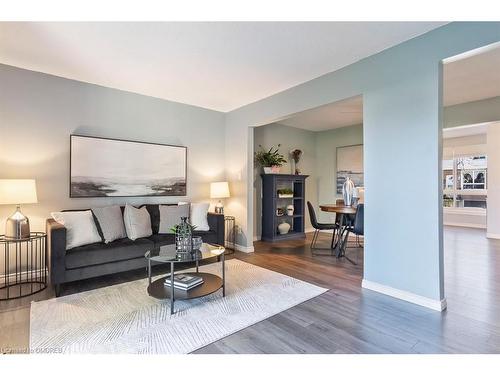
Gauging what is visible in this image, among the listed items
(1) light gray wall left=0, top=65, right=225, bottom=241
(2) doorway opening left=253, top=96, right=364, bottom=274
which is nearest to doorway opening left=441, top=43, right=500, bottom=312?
(2) doorway opening left=253, top=96, right=364, bottom=274

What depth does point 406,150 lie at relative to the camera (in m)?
2.57

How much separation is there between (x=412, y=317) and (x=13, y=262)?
4299 mm

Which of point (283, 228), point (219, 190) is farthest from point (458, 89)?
point (219, 190)

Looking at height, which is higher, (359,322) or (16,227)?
(16,227)

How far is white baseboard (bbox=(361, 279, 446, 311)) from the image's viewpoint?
92.8 inches

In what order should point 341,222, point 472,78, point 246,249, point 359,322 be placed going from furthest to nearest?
1. point 246,249
2. point 341,222
3. point 472,78
4. point 359,322

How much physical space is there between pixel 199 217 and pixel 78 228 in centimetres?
155

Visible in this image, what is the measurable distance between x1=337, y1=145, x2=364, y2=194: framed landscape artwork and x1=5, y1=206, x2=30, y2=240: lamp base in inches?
228

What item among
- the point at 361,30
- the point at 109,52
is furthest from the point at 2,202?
the point at 361,30

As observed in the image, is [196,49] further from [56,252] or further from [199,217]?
[56,252]

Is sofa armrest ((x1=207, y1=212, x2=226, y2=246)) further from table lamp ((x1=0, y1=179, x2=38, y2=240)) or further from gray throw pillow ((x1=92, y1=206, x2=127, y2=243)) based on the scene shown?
table lamp ((x1=0, y1=179, x2=38, y2=240))

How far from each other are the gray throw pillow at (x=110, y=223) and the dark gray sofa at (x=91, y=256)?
0.06 meters

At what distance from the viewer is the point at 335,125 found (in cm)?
612

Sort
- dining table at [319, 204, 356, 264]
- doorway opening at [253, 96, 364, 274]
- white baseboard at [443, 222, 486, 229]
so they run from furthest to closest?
white baseboard at [443, 222, 486, 229]
doorway opening at [253, 96, 364, 274]
dining table at [319, 204, 356, 264]
